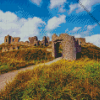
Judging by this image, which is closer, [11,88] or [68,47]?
[11,88]

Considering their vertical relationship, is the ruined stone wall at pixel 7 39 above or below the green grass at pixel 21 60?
above

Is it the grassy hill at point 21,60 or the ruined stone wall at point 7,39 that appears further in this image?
the ruined stone wall at point 7,39

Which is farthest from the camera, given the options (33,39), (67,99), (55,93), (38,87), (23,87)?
(33,39)

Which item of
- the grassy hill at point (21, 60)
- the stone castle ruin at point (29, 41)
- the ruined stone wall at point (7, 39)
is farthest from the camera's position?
the ruined stone wall at point (7, 39)

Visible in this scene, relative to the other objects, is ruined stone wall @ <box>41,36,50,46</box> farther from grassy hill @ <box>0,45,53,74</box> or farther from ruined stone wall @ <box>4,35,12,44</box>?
grassy hill @ <box>0,45,53,74</box>

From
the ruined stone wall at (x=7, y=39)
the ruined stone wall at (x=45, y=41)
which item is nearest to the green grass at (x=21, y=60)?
the ruined stone wall at (x=45, y=41)

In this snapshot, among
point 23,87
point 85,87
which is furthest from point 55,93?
point 23,87

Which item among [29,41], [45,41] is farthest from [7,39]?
[45,41]

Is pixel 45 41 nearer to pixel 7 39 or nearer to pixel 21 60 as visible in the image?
pixel 7 39

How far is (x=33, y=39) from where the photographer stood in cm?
3884

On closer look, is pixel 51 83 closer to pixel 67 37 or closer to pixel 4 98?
pixel 4 98

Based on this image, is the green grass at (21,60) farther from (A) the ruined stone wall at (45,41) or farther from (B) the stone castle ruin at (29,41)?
(A) the ruined stone wall at (45,41)

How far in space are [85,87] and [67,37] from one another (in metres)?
6.62

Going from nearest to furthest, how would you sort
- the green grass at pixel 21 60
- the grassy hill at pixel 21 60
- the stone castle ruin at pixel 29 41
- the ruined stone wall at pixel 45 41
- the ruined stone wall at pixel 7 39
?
the green grass at pixel 21 60
the grassy hill at pixel 21 60
the stone castle ruin at pixel 29 41
the ruined stone wall at pixel 45 41
the ruined stone wall at pixel 7 39
